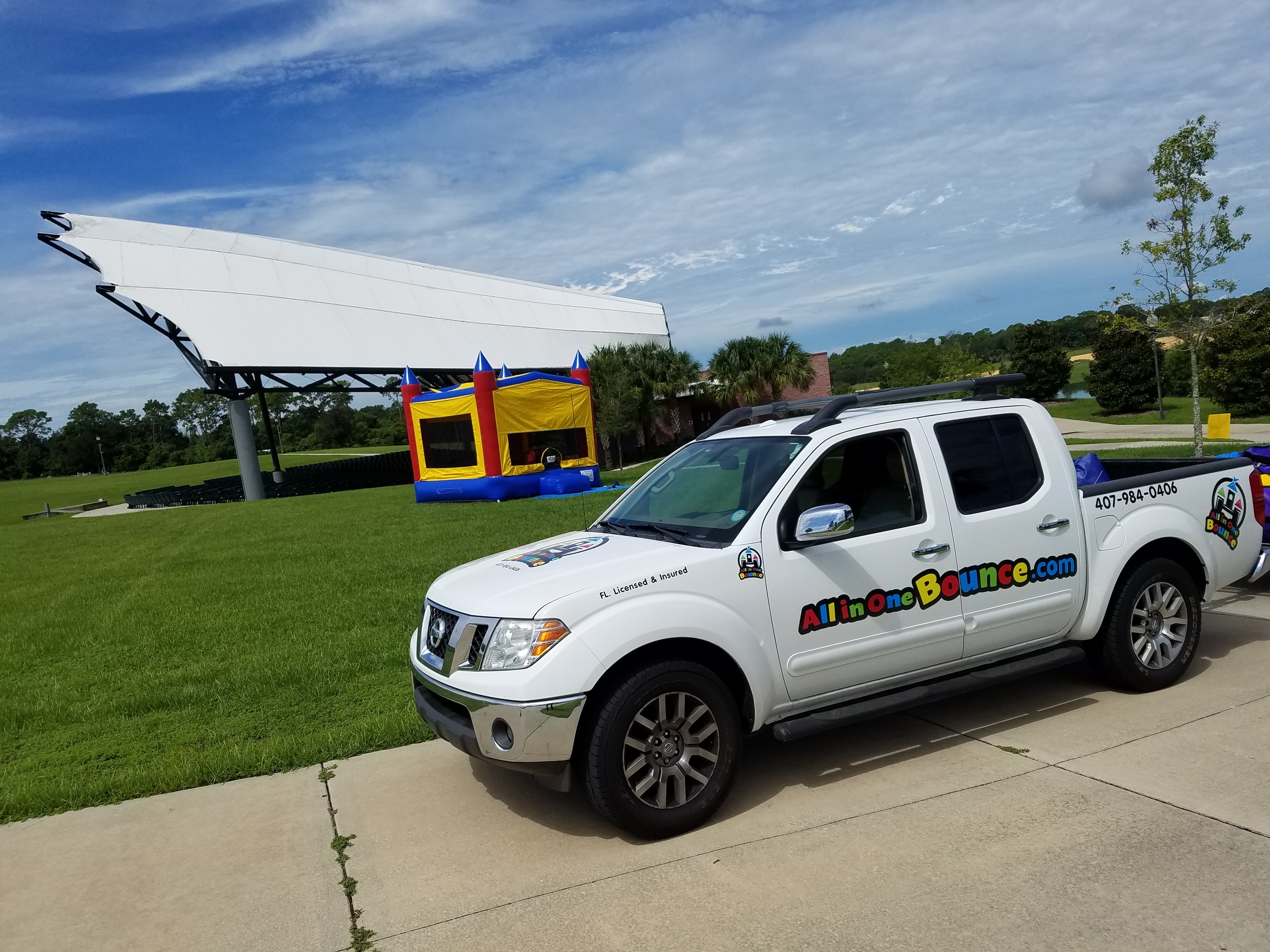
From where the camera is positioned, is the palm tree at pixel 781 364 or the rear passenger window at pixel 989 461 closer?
the rear passenger window at pixel 989 461

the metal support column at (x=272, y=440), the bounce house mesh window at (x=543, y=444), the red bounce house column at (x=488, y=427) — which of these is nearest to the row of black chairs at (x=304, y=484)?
the metal support column at (x=272, y=440)

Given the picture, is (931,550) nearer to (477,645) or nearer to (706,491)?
(706,491)

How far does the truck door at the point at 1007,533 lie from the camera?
4691 mm

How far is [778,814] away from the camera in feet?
13.4

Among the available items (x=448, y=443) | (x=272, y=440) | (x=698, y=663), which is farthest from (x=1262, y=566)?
(x=272, y=440)

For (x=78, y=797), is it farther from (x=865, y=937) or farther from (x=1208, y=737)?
(x=1208, y=737)

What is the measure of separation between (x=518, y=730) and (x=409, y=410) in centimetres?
2384

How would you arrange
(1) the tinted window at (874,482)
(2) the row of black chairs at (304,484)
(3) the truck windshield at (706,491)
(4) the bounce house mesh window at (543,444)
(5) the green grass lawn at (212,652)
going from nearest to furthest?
1. (3) the truck windshield at (706,491)
2. (1) the tinted window at (874,482)
3. (5) the green grass lawn at (212,652)
4. (4) the bounce house mesh window at (543,444)
5. (2) the row of black chairs at (304,484)

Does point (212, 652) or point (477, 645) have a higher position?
point (477, 645)

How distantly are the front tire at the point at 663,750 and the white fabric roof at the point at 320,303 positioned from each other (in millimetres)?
33600

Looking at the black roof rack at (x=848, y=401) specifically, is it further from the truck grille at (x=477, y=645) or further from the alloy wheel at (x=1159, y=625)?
the truck grille at (x=477, y=645)

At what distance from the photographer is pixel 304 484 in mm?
37688

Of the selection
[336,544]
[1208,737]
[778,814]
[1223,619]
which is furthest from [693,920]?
[336,544]

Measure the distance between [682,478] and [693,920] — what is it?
2.50m
